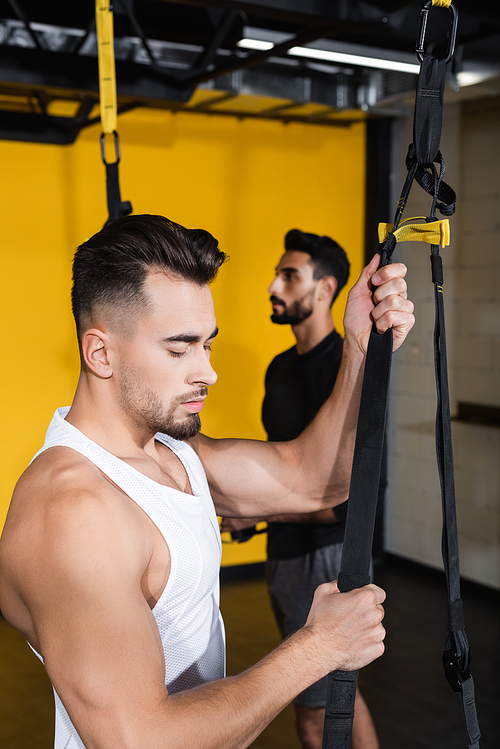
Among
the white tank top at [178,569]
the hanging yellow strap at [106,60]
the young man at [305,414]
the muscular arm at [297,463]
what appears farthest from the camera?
the young man at [305,414]

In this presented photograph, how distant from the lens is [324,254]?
10.5 feet

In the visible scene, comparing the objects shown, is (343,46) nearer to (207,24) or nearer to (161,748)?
(207,24)

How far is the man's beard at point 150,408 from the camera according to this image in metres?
1.31

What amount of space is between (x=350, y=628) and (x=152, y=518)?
1.21 feet

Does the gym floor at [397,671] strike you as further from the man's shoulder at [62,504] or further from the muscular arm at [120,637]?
the man's shoulder at [62,504]

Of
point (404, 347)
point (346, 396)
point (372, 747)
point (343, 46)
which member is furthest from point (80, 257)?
point (404, 347)

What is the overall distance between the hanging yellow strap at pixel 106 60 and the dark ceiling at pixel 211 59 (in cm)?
68

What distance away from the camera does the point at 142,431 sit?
4.51 ft

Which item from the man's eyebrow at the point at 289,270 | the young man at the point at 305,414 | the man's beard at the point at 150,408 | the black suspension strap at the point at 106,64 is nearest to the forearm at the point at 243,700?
the man's beard at the point at 150,408

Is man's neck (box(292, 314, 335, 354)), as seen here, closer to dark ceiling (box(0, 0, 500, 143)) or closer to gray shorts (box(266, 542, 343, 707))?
gray shorts (box(266, 542, 343, 707))

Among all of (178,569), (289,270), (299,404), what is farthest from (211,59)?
(178,569)

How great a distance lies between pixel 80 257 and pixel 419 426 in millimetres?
3760

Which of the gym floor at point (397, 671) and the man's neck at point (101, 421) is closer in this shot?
the man's neck at point (101, 421)

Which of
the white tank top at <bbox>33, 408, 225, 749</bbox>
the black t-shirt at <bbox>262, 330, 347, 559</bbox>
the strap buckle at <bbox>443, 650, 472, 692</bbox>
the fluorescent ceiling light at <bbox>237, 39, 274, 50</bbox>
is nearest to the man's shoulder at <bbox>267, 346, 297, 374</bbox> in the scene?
the black t-shirt at <bbox>262, 330, 347, 559</bbox>
